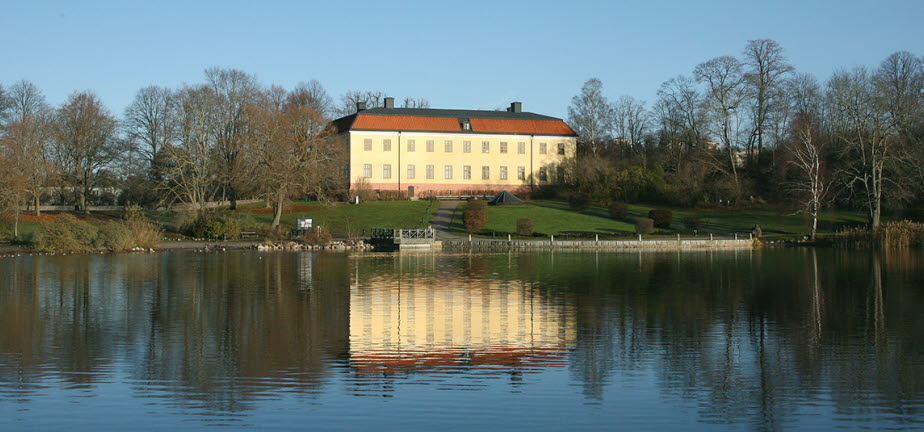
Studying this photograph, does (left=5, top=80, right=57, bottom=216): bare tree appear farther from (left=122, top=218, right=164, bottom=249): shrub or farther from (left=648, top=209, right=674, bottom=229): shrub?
(left=648, top=209, right=674, bottom=229): shrub

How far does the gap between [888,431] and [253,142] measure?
52.6 m

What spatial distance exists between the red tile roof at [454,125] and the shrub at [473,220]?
72.3 ft

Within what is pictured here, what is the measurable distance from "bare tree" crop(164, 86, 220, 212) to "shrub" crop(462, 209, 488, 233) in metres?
17.9

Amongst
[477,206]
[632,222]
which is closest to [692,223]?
[632,222]

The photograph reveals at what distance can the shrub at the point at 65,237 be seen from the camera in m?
41.6

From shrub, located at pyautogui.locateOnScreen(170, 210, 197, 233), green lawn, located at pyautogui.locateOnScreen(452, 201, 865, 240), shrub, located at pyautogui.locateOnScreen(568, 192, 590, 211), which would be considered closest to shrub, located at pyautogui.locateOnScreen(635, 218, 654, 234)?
green lawn, located at pyautogui.locateOnScreen(452, 201, 865, 240)

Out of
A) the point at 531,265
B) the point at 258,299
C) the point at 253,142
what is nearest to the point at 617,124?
the point at 253,142

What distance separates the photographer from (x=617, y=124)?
85312 millimetres

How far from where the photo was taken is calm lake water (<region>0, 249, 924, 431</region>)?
34.6 ft

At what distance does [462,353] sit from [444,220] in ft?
142

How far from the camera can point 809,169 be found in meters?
53.1

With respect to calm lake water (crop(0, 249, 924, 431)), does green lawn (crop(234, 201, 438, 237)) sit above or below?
above

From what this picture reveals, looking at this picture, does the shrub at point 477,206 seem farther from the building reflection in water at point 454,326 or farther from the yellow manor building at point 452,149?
the building reflection in water at point 454,326

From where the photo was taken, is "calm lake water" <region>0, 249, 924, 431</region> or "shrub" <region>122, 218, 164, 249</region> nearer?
"calm lake water" <region>0, 249, 924, 431</region>
